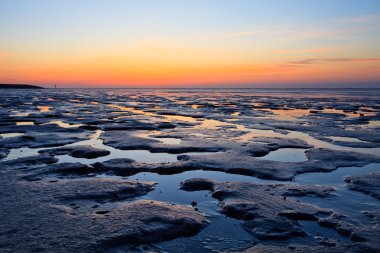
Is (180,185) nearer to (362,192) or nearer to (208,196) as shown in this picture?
(208,196)

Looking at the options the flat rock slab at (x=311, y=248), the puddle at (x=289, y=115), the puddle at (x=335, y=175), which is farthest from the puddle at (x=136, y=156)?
the puddle at (x=289, y=115)

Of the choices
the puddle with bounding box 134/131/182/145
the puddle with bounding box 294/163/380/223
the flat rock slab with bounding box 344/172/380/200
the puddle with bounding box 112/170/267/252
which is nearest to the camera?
the puddle with bounding box 112/170/267/252

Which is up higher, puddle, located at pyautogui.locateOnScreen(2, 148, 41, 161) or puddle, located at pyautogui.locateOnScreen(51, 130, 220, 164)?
puddle, located at pyautogui.locateOnScreen(2, 148, 41, 161)

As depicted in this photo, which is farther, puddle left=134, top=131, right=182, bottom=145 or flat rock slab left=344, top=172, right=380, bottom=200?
puddle left=134, top=131, right=182, bottom=145

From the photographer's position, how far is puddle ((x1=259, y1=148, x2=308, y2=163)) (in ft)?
28.6

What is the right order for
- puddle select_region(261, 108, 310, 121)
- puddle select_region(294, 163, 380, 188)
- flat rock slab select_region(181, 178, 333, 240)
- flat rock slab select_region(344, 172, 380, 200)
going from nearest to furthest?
flat rock slab select_region(181, 178, 333, 240)
flat rock slab select_region(344, 172, 380, 200)
puddle select_region(294, 163, 380, 188)
puddle select_region(261, 108, 310, 121)

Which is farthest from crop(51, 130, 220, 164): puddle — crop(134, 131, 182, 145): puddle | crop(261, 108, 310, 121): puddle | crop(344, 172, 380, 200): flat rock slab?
crop(261, 108, 310, 121): puddle

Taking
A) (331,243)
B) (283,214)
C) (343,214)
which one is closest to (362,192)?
(343,214)

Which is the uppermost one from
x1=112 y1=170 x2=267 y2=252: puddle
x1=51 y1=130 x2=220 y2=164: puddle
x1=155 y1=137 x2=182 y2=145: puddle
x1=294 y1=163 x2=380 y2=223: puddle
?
x1=155 y1=137 x2=182 y2=145: puddle

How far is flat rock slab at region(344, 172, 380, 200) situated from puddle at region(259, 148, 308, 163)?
72.8 inches

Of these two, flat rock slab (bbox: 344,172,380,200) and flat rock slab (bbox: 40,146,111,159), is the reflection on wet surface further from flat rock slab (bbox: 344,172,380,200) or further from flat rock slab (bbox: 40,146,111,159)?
flat rock slab (bbox: 40,146,111,159)

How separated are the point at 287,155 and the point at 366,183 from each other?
2.97m

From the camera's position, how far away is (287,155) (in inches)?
364

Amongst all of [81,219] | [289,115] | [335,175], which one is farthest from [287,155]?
[289,115]
